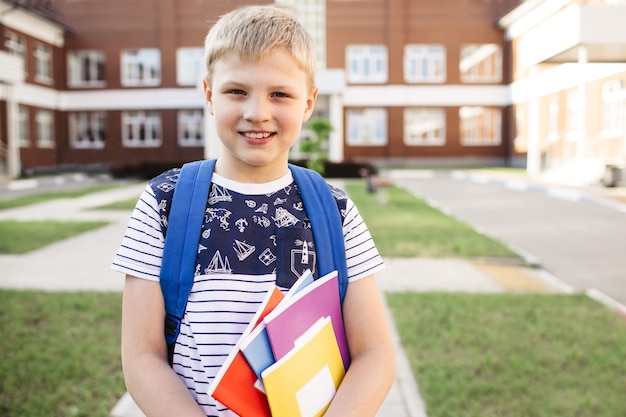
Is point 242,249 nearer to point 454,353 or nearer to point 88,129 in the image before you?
point 454,353

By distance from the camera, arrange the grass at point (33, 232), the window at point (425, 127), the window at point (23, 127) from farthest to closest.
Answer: the window at point (425, 127), the window at point (23, 127), the grass at point (33, 232)

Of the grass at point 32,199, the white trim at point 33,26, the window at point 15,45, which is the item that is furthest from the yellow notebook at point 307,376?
the window at point 15,45

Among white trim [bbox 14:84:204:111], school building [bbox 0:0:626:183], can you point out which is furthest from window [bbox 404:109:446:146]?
white trim [bbox 14:84:204:111]

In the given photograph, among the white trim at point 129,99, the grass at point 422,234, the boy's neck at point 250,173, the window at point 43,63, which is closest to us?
the boy's neck at point 250,173

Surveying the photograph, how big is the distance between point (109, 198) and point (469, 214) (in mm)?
9606

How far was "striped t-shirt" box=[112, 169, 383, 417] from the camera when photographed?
4.52 ft

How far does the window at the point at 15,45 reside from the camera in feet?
94.1

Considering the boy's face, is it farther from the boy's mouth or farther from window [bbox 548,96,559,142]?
window [bbox 548,96,559,142]

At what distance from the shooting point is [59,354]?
167 inches

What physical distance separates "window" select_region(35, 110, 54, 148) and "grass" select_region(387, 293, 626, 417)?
31.0 m

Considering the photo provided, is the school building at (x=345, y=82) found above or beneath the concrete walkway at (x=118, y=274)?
above

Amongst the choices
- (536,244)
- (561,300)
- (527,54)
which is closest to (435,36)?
(536,244)

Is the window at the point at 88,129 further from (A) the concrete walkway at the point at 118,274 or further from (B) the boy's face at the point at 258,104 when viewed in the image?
(B) the boy's face at the point at 258,104

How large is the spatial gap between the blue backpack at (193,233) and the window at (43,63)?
34.0m
